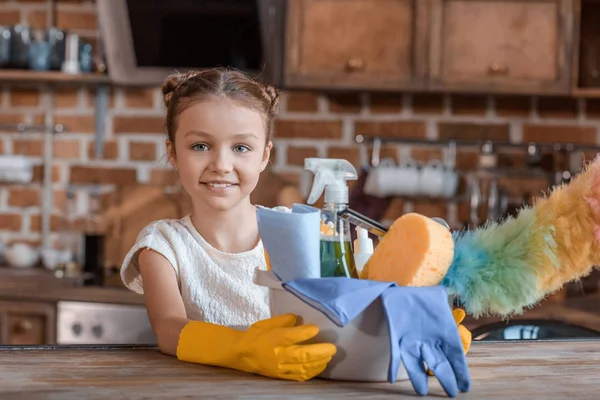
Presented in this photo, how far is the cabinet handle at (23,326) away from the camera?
246 centimetres

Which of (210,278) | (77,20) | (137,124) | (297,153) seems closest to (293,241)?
(210,278)

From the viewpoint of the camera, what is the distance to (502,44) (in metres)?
2.62

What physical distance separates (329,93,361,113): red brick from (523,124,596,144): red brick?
1.74 ft

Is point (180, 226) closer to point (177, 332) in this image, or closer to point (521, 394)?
point (177, 332)

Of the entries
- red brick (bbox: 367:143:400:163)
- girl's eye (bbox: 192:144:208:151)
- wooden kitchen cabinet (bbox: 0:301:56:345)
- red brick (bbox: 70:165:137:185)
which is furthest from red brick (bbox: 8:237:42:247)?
girl's eye (bbox: 192:144:208:151)

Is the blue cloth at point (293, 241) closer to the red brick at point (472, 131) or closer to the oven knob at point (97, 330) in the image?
the oven knob at point (97, 330)

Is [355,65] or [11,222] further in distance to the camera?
[11,222]

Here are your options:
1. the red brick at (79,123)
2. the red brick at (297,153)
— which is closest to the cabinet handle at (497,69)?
the red brick at (297,153)

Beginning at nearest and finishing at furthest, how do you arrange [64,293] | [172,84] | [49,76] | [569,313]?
[172,84]
[569,313]
[64,293]
[49,76]

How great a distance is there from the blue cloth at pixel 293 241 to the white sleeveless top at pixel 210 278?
0.42 m

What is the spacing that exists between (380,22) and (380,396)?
1892mm

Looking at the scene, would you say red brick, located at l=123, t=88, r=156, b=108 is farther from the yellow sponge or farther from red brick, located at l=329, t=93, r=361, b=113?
the yellow sponge

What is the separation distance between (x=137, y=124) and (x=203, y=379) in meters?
2.07

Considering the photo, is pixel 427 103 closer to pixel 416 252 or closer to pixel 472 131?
pixel 472 131
